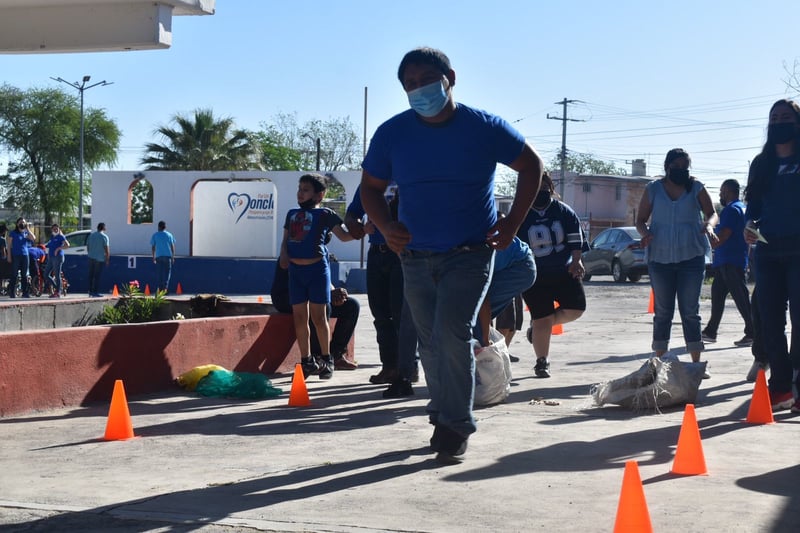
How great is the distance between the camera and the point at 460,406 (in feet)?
17.2

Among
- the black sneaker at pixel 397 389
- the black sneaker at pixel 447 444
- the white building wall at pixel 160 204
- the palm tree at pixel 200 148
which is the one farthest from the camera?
the palm tree at pixel 200 148

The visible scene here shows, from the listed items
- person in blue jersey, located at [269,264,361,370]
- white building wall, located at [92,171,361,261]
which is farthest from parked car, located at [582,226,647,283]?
person in blue jersey, located at [269,264,361,370]

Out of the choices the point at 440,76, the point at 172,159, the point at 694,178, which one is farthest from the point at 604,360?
the point at 172,159

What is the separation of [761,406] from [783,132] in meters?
1.79

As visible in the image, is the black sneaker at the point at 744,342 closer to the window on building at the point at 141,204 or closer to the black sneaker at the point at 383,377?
the black sneaker at the point at 383,377

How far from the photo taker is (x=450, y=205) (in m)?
→ 5.28

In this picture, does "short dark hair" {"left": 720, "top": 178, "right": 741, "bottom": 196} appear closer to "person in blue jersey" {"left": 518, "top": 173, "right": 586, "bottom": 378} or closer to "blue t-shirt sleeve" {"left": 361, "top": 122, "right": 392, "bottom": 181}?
"person in blue jersey" {"left": 518, "top": 173, "right": 586, "bottom": 378}

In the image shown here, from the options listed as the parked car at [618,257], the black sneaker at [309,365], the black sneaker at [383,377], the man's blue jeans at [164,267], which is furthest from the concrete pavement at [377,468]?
the parked car at [618,257]

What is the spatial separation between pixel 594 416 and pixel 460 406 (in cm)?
180

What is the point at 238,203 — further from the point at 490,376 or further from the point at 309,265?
the point at 490,376

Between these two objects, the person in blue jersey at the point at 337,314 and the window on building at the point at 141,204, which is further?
the window on building at the point at 141,204

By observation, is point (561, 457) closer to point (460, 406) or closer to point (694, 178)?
point (460, 406)

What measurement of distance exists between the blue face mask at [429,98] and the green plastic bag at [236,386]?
3.29m

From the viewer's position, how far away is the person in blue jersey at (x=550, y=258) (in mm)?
8688
